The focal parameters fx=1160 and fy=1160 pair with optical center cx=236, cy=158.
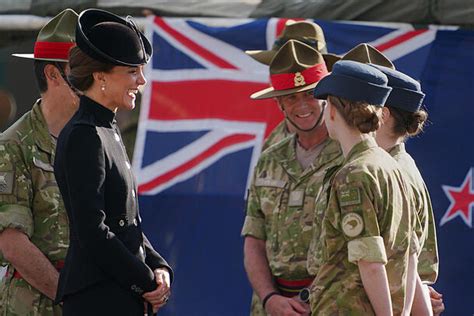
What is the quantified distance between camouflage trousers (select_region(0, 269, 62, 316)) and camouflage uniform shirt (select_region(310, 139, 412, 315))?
1.06m

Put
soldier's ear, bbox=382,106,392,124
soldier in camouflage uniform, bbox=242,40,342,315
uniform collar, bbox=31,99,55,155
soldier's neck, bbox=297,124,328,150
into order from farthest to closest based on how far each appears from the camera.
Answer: soldier's neck, bbox=297,124,328,150 → soldier in camouflage uniform, bbox=242,40,342,315 → uniform collar, bbox=31,99,55,155 → soldier's ear, bbox=382,106,392,124

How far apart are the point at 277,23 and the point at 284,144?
170cm

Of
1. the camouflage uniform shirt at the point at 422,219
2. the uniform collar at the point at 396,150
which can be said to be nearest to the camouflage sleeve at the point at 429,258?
the camouflage uniform shirt at the point at 422,219

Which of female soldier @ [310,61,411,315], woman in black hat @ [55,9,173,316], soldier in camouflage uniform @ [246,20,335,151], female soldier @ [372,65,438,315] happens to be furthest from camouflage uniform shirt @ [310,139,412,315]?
soldier in camouflage uniform @ [246,20,335,151]

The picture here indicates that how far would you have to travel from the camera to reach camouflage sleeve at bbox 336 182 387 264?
11.8 feet

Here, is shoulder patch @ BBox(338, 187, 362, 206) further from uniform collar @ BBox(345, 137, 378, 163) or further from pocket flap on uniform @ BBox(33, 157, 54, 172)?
pocket flap on uniform @ BBox(33, 157, 54, 172)

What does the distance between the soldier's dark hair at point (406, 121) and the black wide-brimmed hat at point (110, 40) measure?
950 mm

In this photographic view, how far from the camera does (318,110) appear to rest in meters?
4.75

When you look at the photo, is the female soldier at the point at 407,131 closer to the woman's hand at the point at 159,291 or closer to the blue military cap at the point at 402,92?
the blue military cap at the point at 402,92

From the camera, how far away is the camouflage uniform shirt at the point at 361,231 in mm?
3596

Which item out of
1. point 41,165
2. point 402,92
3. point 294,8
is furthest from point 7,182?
point 294,8

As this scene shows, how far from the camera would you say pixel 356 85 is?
3709 mm

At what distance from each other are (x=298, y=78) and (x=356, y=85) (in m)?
1.10

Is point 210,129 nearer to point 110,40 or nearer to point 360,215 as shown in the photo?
point 110,40
